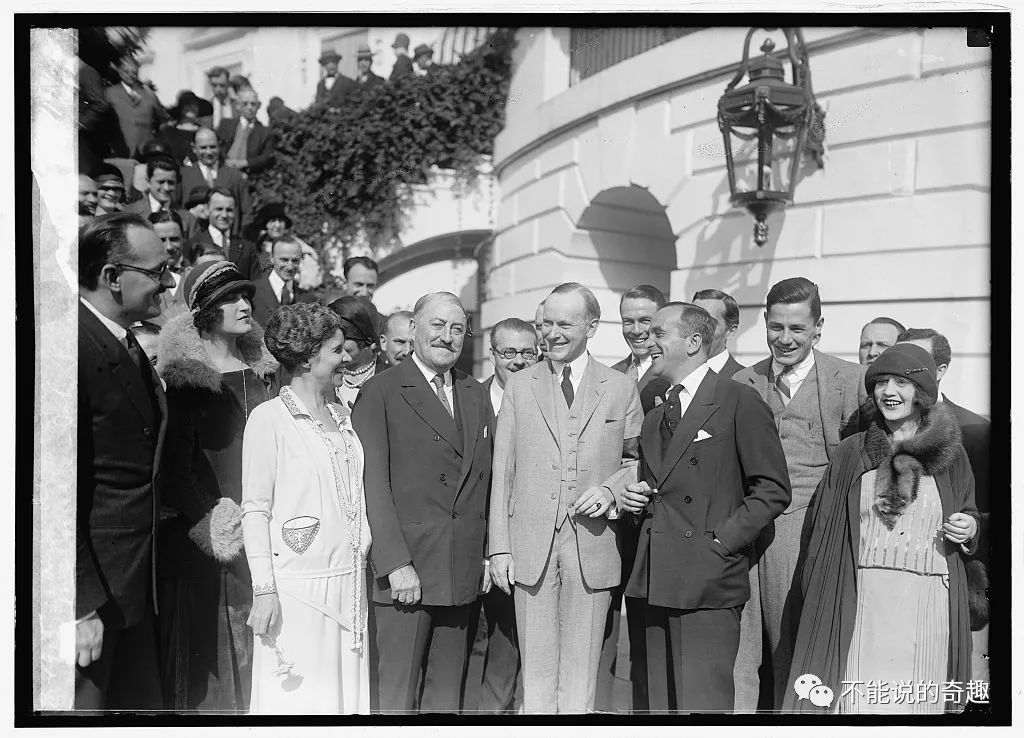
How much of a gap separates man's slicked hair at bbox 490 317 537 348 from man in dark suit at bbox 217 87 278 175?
5.32ft

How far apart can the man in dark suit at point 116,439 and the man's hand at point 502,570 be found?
1.51 meters

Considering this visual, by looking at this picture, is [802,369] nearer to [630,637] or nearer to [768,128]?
[768,128]

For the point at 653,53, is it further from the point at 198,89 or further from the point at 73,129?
the point at 73,129

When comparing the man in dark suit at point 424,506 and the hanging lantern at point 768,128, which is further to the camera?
the hanging lantern at point 768,128

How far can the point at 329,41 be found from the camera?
4.78 metres

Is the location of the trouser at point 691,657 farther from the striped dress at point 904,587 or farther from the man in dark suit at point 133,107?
the man in dark suit at point 133,107

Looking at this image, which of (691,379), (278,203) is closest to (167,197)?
(278,203)

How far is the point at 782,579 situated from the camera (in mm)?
4410

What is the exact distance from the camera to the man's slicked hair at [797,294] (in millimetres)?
4488

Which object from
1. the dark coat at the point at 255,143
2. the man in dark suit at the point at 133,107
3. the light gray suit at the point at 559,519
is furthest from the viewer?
the dark coat at the point at 255,143

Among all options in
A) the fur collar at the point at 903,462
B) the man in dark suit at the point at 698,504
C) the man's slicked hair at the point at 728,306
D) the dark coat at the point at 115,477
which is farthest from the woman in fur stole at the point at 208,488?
the fur collar at the point at 903,462

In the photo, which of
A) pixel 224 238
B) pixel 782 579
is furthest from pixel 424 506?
pixel 224 238

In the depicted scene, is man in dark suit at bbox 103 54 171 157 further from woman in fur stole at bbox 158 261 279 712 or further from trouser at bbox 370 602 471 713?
trouser at bbox 370 602 471 713

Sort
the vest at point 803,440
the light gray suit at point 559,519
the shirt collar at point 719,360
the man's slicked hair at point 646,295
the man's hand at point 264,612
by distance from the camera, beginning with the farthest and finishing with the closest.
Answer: the man's slicked hair at point 646,295 → the shirt collar at point 719,360 → the vest at point 803,440 → the light gray suit at point 559,519 → the man's hand at point 264,612
